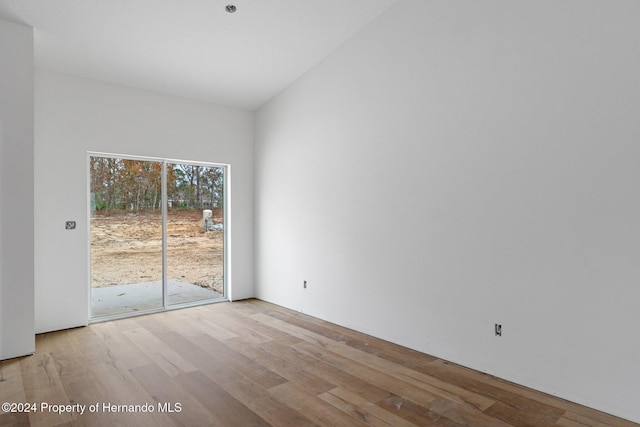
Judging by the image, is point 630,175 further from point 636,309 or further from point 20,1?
point 20,1

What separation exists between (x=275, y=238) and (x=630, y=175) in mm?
4093

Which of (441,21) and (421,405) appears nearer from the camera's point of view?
(421,405)

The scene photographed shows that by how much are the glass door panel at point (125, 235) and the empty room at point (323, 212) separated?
3 cm

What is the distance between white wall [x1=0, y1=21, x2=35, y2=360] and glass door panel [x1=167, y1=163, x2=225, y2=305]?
1.76m

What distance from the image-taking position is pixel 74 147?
13.9 feet

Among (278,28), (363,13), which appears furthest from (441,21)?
(278,28)

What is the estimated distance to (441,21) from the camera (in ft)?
11.1

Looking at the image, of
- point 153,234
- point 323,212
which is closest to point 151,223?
point 153,234

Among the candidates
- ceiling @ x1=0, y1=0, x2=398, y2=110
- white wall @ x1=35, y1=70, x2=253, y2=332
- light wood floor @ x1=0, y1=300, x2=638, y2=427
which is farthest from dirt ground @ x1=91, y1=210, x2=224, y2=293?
ceiling @ x1=0, y1=0, x2=398, y2=110

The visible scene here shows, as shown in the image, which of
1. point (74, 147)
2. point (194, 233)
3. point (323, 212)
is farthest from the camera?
point (194, 233)

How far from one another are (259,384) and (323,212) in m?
2.28

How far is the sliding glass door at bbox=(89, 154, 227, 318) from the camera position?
181 inches

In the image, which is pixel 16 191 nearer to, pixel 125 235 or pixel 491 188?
pixel 125 235

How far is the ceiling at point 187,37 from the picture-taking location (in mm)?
3383
